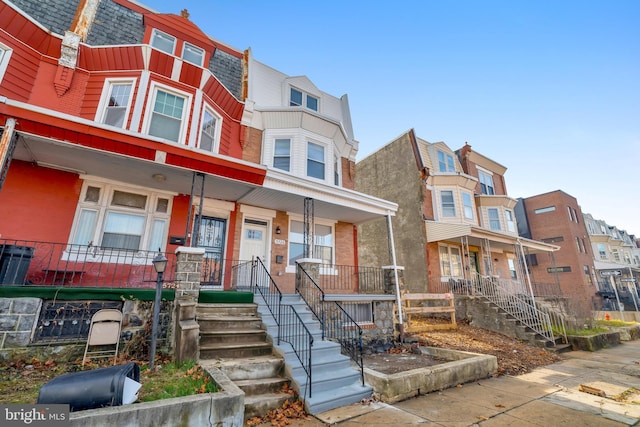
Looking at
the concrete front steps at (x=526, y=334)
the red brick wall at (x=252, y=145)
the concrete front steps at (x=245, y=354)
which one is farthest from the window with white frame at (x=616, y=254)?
the concrete front steps at (x=245, y=354)

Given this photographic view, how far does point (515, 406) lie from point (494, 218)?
58.5ft

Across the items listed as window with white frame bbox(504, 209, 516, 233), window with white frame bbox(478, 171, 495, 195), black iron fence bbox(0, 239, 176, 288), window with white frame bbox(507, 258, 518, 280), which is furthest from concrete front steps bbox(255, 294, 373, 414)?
window with white frame bbox(507, 258, 518, 280)

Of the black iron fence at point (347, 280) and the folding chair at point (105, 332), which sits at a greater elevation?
the black iron fence at point (347, 280)

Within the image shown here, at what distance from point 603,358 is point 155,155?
14.8 metres

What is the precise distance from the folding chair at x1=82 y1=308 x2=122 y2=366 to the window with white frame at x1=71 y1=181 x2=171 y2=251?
265cm

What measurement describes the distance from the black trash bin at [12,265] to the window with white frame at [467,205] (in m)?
19.5

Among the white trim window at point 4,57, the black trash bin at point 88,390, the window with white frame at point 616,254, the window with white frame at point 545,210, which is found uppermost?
the window with white frame at point 545,210

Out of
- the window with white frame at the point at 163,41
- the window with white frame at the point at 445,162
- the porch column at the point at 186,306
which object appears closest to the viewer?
the porch column at the point at 186,306

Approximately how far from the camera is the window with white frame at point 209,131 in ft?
30.4

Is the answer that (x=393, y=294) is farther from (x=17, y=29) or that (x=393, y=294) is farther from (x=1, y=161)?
(x=17, y=29)

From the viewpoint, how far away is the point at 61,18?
8602 mm

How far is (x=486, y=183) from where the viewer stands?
21703 mm

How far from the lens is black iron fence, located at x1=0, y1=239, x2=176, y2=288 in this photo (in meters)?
6.63

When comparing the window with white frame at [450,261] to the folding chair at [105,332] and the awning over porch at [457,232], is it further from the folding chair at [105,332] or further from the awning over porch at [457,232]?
the folding chair at [105,332]
